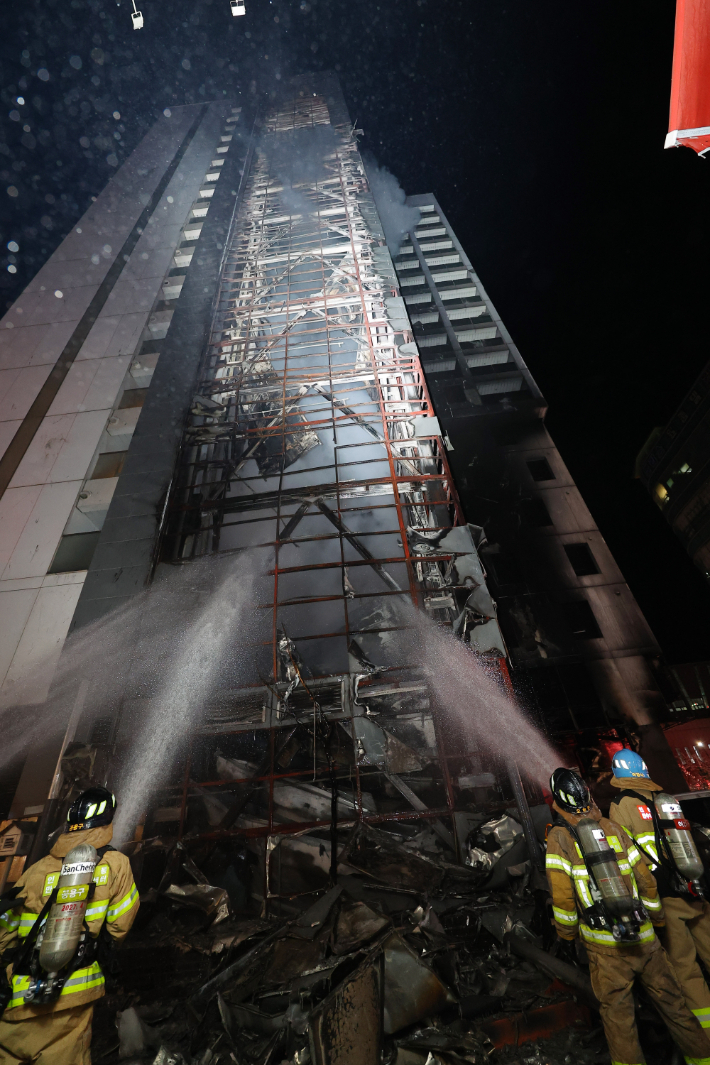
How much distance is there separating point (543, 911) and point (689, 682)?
24.8 metres

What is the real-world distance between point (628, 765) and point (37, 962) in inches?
195

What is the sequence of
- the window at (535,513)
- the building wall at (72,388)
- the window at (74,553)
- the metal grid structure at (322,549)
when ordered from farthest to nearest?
1. the window at (535,513)
2. the window at (74,553)
3. the building wall at (72,388)
4. the metal grid structure at (322,549)

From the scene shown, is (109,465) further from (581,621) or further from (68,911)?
(581,621)

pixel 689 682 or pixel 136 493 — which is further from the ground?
pixel 136 493

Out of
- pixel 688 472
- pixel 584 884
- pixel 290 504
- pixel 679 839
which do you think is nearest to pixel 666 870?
pixel 679 839

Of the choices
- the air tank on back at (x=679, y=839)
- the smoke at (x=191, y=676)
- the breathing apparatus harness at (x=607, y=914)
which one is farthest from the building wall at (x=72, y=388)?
the air tank on back at (x=679, y=839)

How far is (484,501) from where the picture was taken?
20953 mm

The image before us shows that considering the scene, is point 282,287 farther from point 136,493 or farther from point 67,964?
point 67,964

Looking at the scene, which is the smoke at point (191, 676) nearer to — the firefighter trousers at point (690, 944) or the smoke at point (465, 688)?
the smoke at point (465, 688)

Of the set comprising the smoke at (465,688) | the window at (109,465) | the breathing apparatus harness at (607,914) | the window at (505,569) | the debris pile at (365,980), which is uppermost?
the window at (109,465)

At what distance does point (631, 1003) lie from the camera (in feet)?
12.0

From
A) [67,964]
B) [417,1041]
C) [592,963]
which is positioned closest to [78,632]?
[67,964]

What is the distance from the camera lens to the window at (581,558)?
18.5 meters

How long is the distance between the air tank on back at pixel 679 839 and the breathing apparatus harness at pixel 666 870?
15 mm
